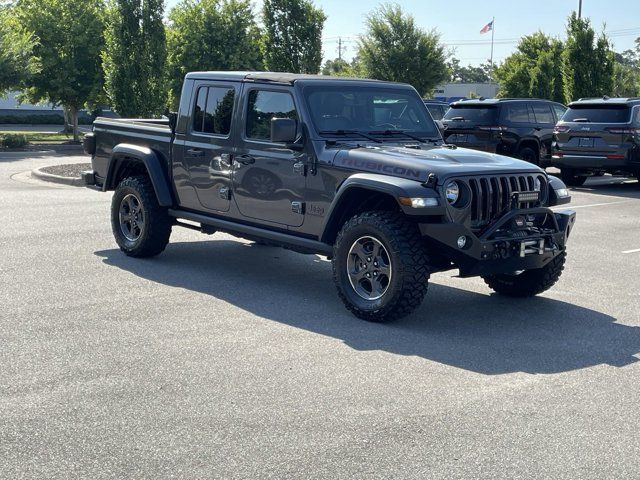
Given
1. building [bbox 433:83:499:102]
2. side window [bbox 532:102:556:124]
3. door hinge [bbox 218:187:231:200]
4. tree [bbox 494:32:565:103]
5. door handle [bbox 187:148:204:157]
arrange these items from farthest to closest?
building [bbox 433:83:499:102] < tree [bbox 494:32:565:103] < side window [bbox 532:102:556:124] < door handle [bbox 187:148:204:157] < door hinge [bbox 218:187:231:200]

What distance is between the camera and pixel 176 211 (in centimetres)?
941

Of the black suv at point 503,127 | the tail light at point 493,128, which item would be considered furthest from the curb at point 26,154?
the tail light at point 493,128

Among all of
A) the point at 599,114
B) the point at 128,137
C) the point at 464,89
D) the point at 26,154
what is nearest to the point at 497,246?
the point at 128,137

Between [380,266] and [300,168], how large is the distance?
123 cm

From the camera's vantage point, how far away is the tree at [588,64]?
29.9 m

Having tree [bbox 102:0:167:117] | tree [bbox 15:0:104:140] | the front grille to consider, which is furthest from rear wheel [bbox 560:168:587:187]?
tree [bbox 15:0:104:140]

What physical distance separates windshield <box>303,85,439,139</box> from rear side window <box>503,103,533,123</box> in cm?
1152

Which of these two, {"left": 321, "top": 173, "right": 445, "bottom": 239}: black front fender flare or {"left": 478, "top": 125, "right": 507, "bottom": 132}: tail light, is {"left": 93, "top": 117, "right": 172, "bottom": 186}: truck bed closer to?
{"left": 321, "top": 173, "right": 445, "bottom": 239}: black front fender flare

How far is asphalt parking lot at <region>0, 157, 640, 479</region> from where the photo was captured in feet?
15.0

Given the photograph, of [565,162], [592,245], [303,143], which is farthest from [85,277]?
[565,162]

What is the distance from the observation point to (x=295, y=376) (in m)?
5.85

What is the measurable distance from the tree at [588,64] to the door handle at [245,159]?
23570mm

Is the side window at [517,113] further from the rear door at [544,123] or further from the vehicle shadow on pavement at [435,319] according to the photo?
the vehicle shadow on pavement at [435,319]

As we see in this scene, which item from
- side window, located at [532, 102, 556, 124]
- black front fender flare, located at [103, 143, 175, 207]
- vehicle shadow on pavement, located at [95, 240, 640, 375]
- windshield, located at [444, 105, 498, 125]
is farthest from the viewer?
side window, located at [532, 102, 556, 124]
